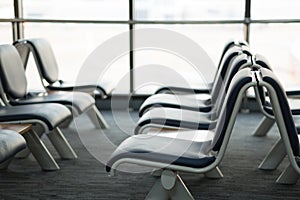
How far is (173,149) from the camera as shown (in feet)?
9.76

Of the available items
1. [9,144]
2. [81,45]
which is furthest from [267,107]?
[81,45]

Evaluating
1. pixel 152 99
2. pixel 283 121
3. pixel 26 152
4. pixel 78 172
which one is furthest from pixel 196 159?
pixel 26 152

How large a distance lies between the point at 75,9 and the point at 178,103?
2430mm

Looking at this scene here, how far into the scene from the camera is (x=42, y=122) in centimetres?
367

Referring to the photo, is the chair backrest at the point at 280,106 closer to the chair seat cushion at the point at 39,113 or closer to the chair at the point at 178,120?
the chair at the point at 178,120

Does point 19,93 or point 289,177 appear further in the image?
point 19,93

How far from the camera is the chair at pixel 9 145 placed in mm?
2857

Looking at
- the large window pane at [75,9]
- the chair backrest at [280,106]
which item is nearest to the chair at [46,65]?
the large window pane at [75,9]

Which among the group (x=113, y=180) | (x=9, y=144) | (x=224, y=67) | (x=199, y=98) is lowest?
(x=113, y=180)

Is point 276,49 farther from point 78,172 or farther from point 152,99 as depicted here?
point 78,172

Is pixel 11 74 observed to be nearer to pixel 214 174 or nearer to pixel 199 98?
pixel 199 98

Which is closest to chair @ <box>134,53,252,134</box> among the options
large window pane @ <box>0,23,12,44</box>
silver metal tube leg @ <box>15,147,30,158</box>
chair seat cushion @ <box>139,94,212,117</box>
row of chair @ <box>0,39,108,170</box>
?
chair seat cushion @ <box>139,94,212,117</box>

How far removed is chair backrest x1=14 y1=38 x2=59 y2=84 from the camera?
4.72m

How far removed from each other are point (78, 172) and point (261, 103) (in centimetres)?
152
